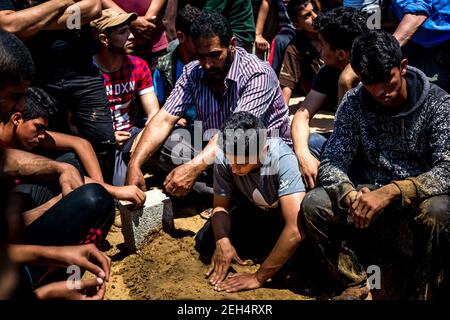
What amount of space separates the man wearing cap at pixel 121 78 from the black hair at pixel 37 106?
2.79ft

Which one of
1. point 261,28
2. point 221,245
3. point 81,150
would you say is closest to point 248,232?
point 221,245

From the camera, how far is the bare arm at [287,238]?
12.1 feet

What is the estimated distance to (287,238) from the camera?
3.69 metres

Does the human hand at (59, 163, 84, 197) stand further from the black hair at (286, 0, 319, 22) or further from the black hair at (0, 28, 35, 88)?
the black hair at (286, 0, 319, 22)

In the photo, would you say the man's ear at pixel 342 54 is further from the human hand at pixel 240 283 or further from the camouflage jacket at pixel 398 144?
the human hand at pixel 240 283

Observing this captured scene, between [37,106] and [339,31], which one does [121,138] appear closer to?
[37,106]

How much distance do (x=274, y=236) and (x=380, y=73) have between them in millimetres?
1468

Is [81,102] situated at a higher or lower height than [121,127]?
higher

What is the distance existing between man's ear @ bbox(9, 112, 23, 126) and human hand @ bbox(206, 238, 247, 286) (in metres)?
1.53

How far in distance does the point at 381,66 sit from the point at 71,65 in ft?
8.37

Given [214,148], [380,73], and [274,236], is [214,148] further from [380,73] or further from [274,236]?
[380,73]

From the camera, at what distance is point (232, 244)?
4301 mm

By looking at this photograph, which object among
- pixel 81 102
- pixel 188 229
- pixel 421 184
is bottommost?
pixel 188 229

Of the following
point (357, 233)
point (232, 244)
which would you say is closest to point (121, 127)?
point (232, 244)
